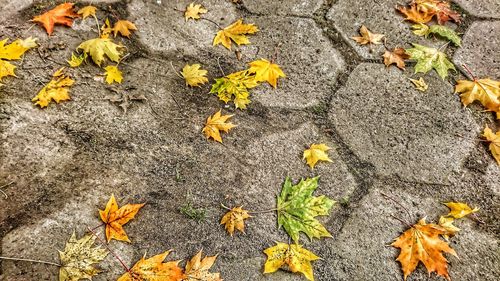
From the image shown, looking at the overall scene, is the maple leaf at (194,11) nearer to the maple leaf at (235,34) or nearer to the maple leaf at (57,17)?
the maple leaf at (235,34)

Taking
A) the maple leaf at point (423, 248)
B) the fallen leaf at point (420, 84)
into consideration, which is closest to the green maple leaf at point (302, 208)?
the maple leaf at point (423, 248)

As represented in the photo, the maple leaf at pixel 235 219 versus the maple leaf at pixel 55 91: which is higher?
the maple leaf at pixel 55 91

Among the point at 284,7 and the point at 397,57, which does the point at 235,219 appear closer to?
the point at 397,57

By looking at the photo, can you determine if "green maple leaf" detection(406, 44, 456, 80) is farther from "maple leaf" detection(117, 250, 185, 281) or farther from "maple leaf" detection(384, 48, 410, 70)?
"maple leaf" detection(117, 250, 185, 281)

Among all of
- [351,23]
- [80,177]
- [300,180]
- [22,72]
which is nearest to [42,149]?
[80,177]

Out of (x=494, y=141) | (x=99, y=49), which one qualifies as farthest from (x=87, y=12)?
(x=494, y=141)

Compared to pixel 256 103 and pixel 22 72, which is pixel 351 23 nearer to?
pixel 256 103
